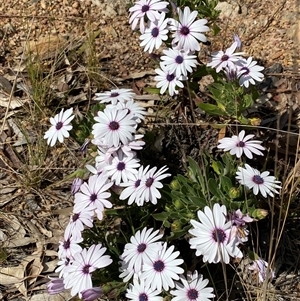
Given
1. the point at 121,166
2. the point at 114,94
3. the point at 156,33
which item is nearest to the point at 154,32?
the point at 156,33

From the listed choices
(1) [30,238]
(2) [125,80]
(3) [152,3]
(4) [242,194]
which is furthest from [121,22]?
(4) [242,194]

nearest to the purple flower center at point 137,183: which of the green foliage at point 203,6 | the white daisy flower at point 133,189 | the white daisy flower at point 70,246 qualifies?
the white daisy flower at point 133,189

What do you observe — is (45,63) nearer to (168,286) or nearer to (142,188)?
(142,188)

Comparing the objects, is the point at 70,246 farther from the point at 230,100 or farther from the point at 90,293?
the point at 230,100

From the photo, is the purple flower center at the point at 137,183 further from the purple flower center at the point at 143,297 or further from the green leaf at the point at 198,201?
the purple flower center at the point at 143,297

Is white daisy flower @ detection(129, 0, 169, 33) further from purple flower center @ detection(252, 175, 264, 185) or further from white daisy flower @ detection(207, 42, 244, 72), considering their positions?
purple flower center @ detection(252, 175, 264, 185)

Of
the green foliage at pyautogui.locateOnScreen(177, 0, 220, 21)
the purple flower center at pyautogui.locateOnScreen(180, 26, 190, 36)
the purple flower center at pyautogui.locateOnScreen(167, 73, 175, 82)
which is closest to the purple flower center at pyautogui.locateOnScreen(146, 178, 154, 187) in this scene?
the purple flower center at pyautogui.locateOnScreen(167, 73, 175, 82)
